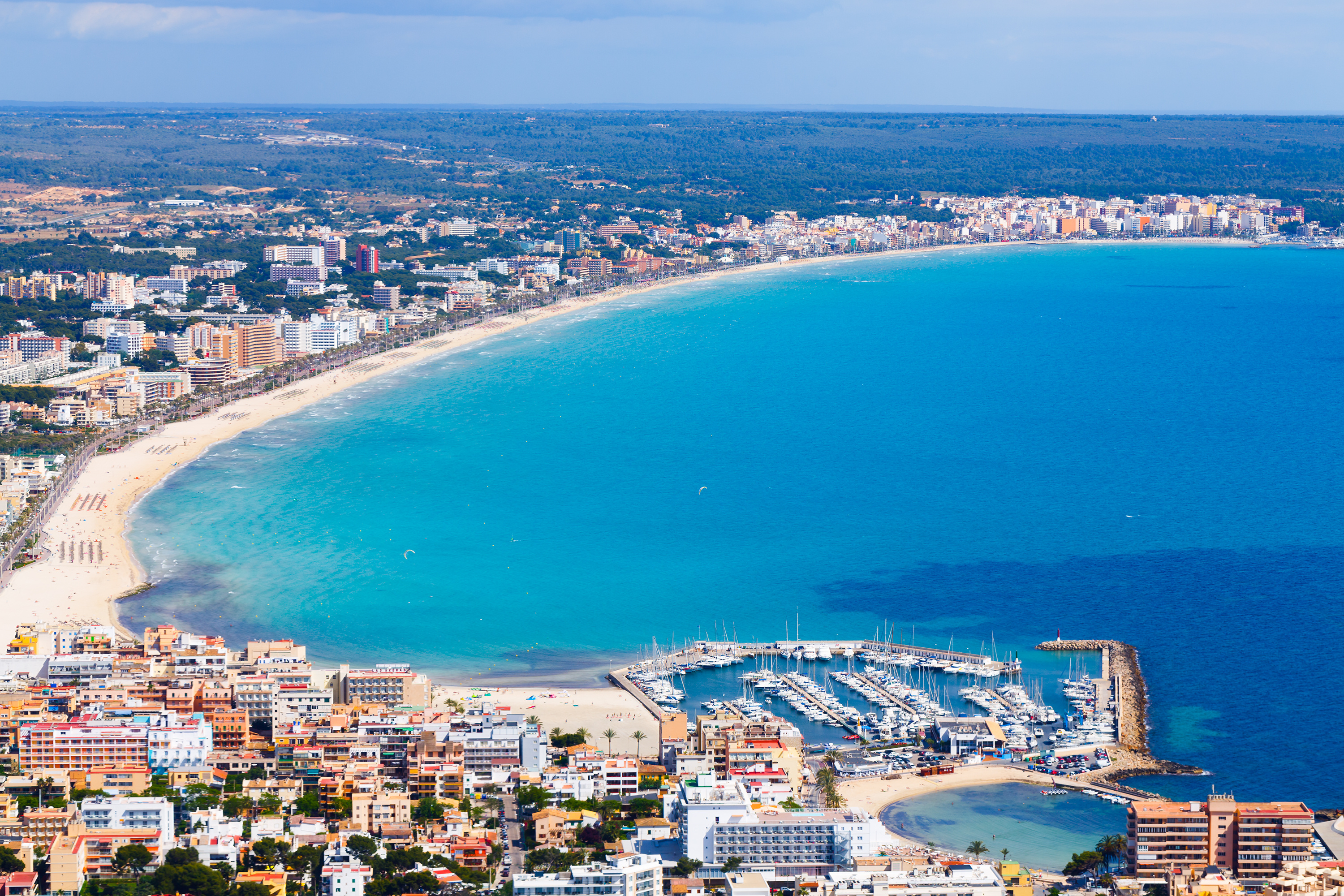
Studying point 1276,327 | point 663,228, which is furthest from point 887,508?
point 663,228

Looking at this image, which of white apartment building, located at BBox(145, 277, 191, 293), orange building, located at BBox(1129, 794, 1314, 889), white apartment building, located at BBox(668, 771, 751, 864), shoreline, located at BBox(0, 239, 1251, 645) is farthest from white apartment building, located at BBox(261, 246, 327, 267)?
orange building, located at BBox(1129, 794, 1314, 889)

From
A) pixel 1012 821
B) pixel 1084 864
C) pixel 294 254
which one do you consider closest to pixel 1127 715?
pixel 1012 821

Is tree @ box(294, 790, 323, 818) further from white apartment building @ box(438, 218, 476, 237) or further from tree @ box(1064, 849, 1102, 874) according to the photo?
white apartment building @ box(438, 218, 476, 237)

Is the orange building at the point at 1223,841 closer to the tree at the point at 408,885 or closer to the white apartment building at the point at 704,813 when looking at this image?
the white apartment building at the point at 704,813

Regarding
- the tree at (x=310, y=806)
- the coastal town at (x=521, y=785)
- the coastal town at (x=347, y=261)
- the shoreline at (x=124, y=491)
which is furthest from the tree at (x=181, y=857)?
the coastal town at (x=347, y=261)

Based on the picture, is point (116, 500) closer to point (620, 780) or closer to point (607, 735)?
Result: point (607, 735)
